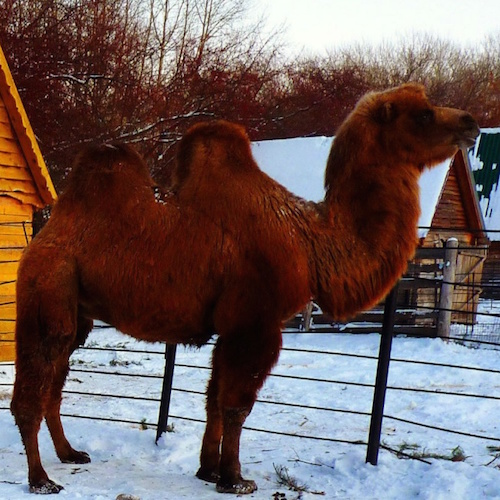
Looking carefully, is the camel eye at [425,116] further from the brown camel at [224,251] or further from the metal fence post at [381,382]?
the metal fence post at [381,382]

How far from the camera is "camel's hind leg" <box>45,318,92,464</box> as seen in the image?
522 cm

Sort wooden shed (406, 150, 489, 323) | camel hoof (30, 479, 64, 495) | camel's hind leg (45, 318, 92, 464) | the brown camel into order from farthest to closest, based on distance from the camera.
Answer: wooden shed (406, 150, 489, 323) → camel's hind leg (45, 318, 92, 464) → the brown camel → camel hoof (30, 479, 64, 495)

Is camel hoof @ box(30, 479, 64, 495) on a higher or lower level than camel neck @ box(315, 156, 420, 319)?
lower

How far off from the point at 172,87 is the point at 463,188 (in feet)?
31.3

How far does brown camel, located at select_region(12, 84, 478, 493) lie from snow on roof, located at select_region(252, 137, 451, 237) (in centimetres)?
1502

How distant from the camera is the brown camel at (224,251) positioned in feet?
15.1

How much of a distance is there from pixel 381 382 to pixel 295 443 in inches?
43.7

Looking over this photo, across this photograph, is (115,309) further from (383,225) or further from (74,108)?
(74,108)

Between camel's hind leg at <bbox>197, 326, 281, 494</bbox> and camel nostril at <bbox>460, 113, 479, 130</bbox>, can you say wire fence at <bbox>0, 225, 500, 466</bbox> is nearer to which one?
camel's hind leg at <bbox>197, 326, 281, 494</bbox>

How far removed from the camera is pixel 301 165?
22047 mm

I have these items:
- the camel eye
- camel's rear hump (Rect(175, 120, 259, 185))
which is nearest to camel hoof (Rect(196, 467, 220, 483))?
camel's rear hump (Rect(175, 120, 259, 185))

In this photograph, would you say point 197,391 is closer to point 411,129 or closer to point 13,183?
point 411,129

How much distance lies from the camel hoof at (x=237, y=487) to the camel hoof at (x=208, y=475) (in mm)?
230

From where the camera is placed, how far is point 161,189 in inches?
194
